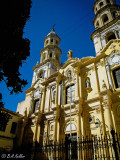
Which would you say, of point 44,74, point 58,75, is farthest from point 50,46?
point 58,75

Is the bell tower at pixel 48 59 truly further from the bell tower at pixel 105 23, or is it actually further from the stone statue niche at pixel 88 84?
the stone statue niche at pixel 88 84

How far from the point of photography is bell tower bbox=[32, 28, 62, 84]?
25.4m

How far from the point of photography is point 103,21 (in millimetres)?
21906

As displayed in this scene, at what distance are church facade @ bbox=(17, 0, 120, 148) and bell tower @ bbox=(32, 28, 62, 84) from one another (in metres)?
0.62

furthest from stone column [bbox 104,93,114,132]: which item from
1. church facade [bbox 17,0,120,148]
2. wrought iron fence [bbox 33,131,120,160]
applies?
wrought iron fence [bbox 33,131,120,160]

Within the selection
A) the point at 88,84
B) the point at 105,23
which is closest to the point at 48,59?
the point at 105,23

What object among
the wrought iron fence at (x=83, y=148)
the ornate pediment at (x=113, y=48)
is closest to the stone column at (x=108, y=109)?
the wrought iron fence at (x=83, y=148)

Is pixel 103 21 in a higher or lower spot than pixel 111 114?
higher

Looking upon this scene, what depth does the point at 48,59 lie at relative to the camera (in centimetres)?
2611

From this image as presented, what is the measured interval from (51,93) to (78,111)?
699 cm

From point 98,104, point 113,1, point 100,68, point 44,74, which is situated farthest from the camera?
point 44,74

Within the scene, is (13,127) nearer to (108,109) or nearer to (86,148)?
(108,109)

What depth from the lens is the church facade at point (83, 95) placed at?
13492 mm

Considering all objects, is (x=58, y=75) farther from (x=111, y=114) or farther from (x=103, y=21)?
(x=103, y=21)
